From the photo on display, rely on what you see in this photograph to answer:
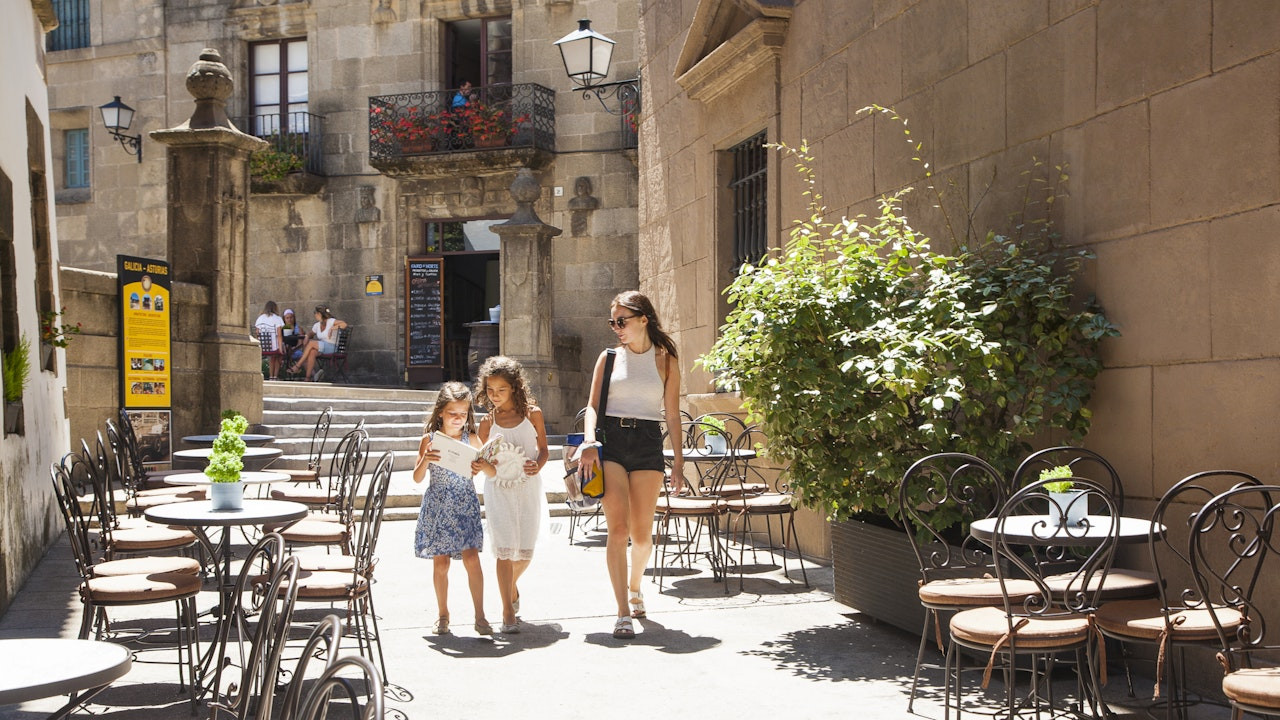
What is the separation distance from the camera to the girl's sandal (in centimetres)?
562

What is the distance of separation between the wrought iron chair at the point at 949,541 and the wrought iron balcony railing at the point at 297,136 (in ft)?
56.1

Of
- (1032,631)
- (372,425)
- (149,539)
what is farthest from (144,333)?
(1032,631)

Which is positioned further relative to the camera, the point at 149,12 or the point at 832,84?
the point at 149,12

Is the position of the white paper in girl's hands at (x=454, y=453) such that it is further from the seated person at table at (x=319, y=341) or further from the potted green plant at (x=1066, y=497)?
the seated person at table at (x=319, y=341)

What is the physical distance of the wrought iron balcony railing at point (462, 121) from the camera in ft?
64.2

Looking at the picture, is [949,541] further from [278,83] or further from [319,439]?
[278,83]

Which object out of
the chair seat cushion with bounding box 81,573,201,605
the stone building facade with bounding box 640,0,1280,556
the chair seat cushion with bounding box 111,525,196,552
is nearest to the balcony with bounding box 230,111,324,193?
the stone building facade with bounding box 640,0,1280,556

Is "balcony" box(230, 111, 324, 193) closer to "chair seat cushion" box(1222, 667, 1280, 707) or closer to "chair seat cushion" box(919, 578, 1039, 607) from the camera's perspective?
"chair seat cushion" box(919, 578, 1039, 607)

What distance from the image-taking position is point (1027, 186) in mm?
5508

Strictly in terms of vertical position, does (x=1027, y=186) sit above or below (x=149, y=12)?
below

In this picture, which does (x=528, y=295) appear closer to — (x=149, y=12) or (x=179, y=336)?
(x=179, y=336)

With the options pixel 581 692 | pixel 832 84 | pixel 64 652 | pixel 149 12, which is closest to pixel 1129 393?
pixel 581 692

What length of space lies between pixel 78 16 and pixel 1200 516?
2349cm

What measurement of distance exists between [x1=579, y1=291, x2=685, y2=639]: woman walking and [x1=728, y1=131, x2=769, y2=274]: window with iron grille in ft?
9.95
